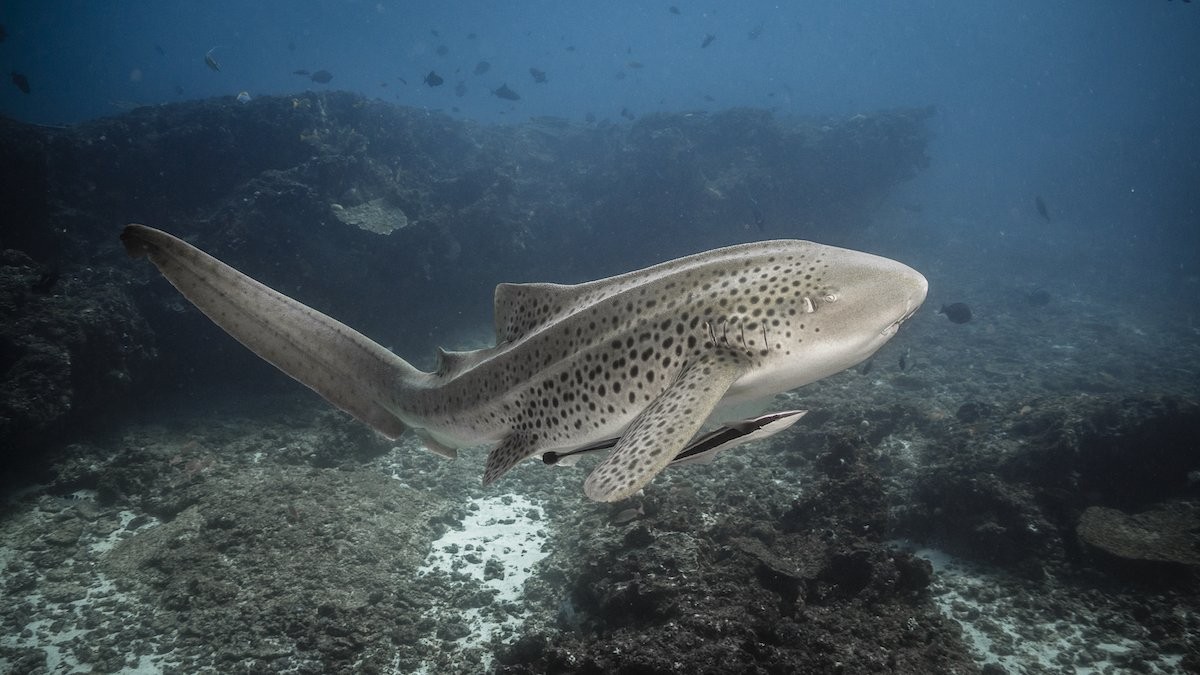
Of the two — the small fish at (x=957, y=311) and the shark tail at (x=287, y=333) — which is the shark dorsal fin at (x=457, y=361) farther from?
the small fish at (x=957, y=311)

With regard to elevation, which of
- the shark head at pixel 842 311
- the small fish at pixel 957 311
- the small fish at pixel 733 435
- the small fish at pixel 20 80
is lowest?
the small fish at pixel 957 311

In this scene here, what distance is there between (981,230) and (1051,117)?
200 metres

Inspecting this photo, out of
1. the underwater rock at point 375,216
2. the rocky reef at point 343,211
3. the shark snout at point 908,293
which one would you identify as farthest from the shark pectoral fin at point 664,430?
the underwater rock at point 375,216

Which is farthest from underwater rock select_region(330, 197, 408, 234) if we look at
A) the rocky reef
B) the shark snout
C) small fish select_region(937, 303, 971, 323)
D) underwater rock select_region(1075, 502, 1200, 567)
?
underwater rock select_region(1075, 502, 1200, 567)

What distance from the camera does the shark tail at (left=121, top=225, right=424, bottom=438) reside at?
2828 millimetres

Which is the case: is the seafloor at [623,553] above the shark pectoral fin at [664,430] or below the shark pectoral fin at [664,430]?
below

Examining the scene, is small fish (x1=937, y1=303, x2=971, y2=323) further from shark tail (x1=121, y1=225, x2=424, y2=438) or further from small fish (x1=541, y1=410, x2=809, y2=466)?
shark tail (x1=121, y1=225, x2=424, y2=438)

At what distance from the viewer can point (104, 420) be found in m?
10.5

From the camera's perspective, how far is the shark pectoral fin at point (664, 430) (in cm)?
215

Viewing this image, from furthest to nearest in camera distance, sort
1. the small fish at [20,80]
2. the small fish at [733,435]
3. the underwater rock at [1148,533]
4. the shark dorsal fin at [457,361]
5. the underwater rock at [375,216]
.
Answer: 1. the underwater rock at [375,216]
2. the small fish at [20,80]
3. the underwater rock at [1148,533]
4. the shark dorsal fin at [457,361]
5. the small fish at [733,435]

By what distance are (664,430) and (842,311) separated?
1.13m

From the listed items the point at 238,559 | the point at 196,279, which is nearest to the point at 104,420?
the point at 238,559

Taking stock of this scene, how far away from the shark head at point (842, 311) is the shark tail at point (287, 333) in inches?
99.5

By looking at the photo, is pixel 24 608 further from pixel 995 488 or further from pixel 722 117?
pixel 722 117
